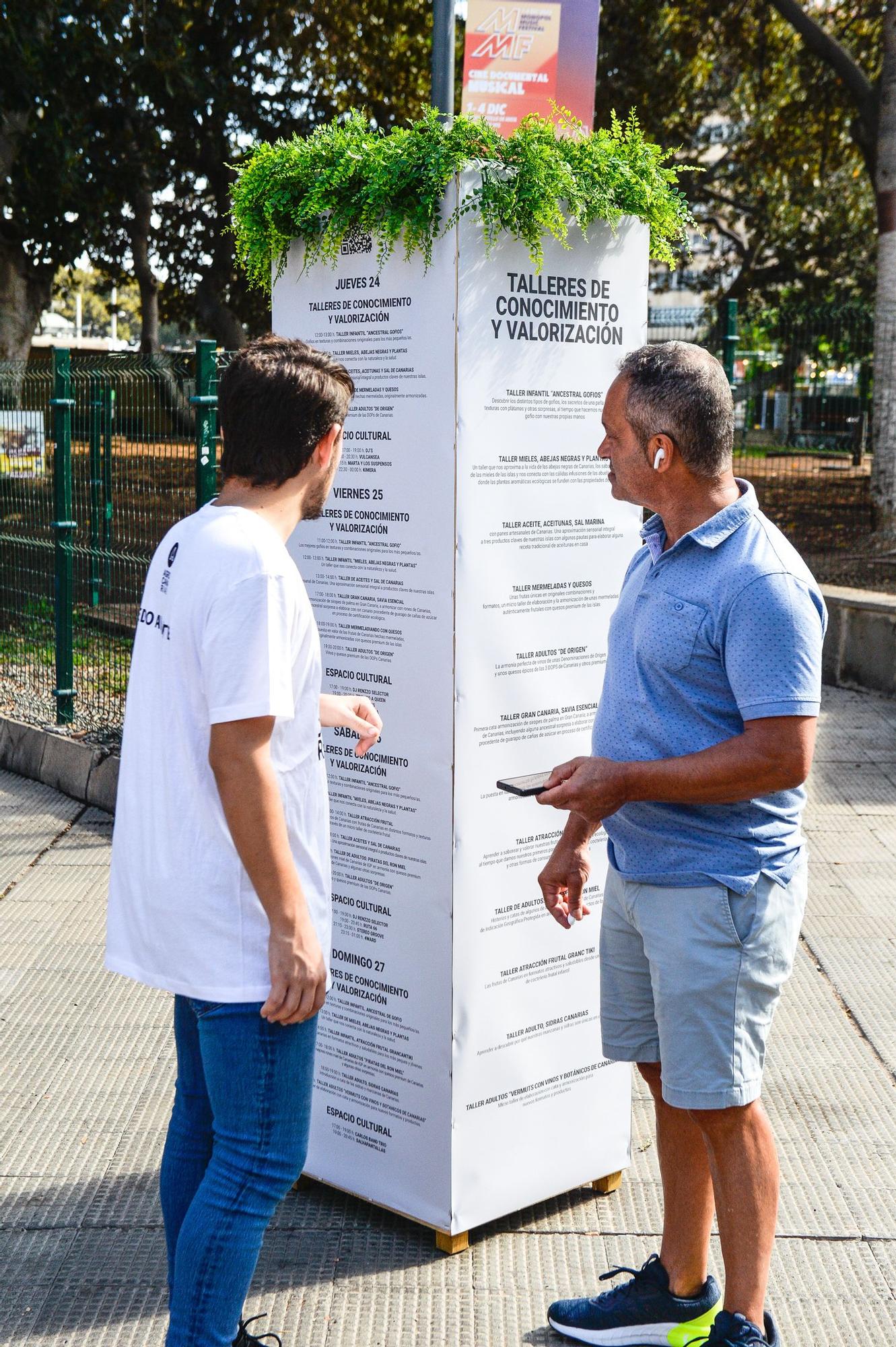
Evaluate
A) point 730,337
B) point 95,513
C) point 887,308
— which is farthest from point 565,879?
point 887,308

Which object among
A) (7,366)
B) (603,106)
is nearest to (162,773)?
(7,366)

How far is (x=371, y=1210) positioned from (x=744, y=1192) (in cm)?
126

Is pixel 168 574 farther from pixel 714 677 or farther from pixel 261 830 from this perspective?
pixel 714 677

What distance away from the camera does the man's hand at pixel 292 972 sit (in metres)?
2.21

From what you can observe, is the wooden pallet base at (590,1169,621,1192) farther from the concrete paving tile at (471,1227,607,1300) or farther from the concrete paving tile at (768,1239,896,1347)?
the concrete paving tile at (768,1239,896,1347)

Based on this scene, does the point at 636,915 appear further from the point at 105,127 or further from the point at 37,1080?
the point at 105,127

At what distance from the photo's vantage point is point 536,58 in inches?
302

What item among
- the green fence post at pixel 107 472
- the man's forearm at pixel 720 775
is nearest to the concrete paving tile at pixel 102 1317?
the man's forearm at pixel 720 775

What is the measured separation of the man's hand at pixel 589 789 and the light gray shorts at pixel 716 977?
208mm


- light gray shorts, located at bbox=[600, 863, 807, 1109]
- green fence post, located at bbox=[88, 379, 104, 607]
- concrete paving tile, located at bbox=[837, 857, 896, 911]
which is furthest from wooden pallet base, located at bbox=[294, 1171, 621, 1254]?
green fence post, located at bbox=[88, 379, 104, 607]

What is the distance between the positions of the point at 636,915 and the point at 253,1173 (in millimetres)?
866

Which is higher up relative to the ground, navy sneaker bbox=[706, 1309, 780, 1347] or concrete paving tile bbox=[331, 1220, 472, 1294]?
navy sneaker bbox=[706, 1309, 780, 1347]

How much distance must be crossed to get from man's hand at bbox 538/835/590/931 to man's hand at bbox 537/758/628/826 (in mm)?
378

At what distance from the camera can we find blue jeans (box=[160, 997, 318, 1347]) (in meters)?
2.26
